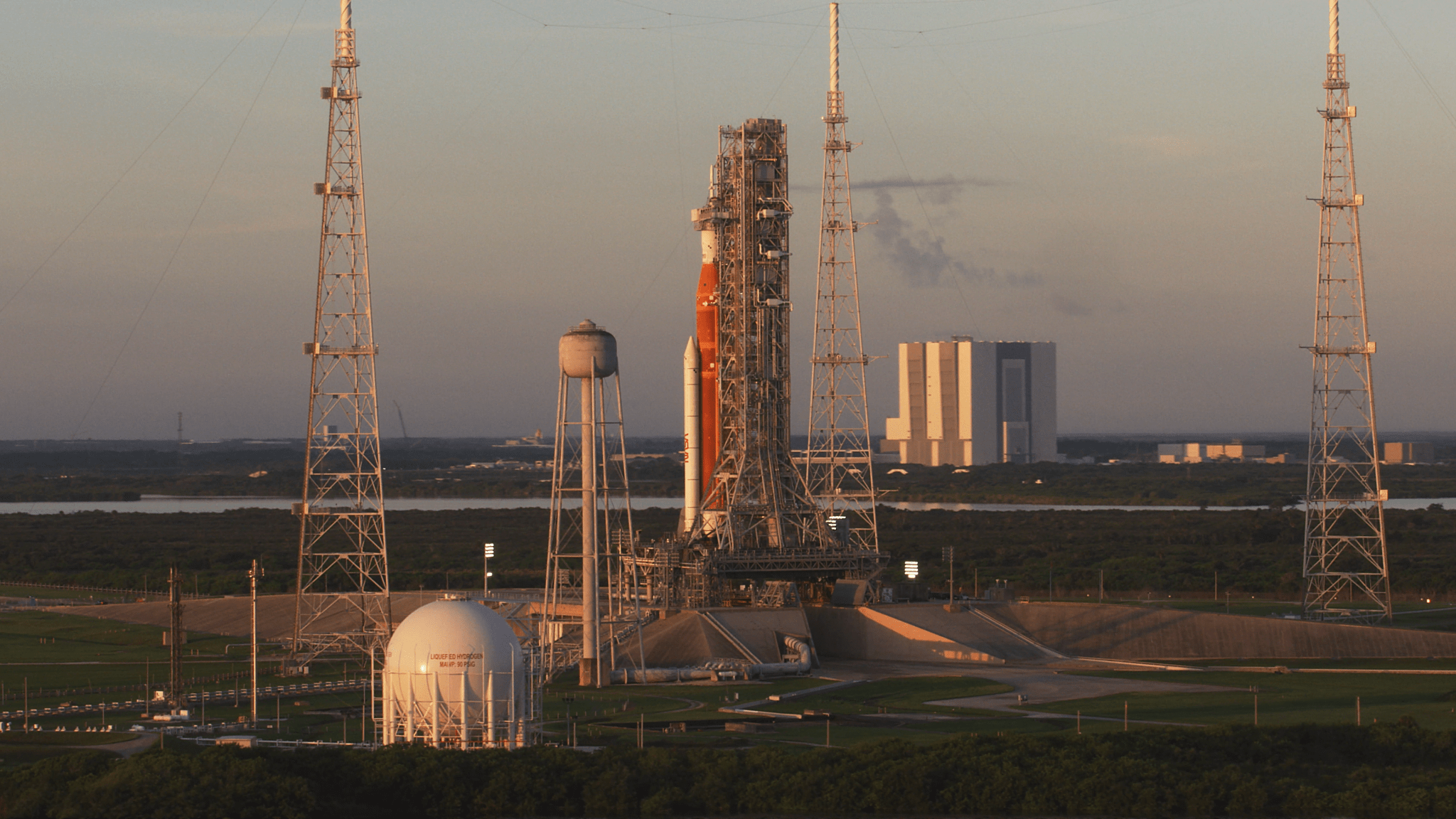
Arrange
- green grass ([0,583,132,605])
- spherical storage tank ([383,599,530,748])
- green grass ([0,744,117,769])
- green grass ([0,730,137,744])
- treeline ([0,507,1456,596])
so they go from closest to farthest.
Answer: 1. green grass ([0,744,117,769])
2. spherical storage tank ([383,599,530,748])
3. green grass ([0,730,137,744])
4. green grass ([0,583,132,605])
5. treeline ([0,507,1456,596])

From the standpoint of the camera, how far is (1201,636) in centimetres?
6806

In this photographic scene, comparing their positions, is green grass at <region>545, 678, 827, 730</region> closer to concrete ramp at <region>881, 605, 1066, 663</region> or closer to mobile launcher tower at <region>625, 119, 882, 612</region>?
concrete ramp at <region>881, 605, 1066, 663</region>

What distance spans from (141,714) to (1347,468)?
49512 mm

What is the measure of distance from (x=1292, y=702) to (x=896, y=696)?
1278 centimetres

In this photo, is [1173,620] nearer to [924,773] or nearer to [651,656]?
[651,656]

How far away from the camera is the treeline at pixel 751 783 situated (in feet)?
127

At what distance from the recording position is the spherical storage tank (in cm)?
4262

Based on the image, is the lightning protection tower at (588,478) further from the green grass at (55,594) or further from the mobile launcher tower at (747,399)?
the green grass at (55,594)

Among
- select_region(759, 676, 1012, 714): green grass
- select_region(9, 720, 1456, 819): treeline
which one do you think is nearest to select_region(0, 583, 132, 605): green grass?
select_region(759, 676, 1012, 714): green grass

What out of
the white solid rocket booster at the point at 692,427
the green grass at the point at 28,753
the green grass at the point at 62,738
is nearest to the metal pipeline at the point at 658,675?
the white solid rocket booster at the point at 692,427

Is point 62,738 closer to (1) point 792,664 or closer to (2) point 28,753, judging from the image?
(2) point 28,753

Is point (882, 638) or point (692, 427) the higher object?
point (692, 427)

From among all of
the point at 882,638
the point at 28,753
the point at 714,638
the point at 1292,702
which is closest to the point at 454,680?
the point at 28,753

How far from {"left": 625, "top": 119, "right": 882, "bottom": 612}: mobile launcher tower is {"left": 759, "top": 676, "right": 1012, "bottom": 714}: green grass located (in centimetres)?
1213
